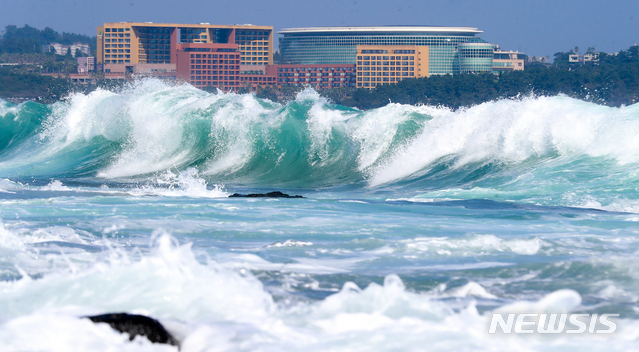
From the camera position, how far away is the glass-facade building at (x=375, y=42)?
137875 millimetres

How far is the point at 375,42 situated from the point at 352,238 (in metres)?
148

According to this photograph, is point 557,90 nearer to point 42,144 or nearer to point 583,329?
point 42,144

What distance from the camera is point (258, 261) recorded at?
6633 mm

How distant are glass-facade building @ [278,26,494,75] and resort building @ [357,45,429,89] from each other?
1292cm

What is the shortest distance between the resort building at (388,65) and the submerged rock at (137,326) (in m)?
107

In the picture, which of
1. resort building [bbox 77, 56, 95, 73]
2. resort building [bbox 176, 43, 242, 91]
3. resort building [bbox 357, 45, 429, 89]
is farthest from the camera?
resort building [bbox 77, 56, 95, 73]

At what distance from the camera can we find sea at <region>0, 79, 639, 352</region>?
4.57 metres

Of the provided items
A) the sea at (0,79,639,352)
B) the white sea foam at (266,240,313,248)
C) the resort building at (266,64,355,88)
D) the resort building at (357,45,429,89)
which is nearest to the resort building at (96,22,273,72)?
the resort building at (266,64,355,88)

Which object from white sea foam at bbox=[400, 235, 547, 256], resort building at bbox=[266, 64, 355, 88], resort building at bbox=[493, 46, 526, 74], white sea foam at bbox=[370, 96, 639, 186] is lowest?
white sea foam at bbox=[400, 235, 547, 256]

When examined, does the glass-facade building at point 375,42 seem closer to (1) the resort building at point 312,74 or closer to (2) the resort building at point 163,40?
(2) the resort building at point 163,40

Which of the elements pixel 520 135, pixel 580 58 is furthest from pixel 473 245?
pixel 580 58

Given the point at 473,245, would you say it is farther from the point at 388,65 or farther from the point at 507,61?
the point at 507,61

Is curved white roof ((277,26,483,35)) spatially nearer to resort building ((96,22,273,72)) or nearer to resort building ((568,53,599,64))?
resort building ((96,22,273,72))

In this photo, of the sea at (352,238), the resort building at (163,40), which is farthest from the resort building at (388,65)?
the sea at (352,238)
